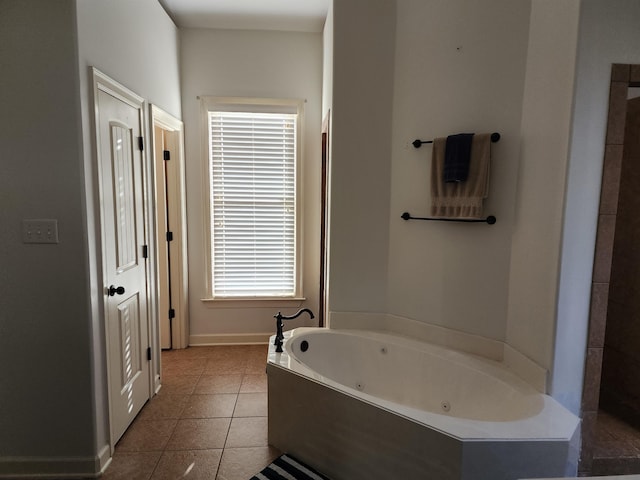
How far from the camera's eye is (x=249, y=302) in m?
3.75

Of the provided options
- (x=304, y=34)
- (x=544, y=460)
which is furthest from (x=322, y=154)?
(x=544, y=460)

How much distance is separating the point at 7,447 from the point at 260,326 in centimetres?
214

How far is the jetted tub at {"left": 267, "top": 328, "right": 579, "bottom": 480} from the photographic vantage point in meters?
1.52

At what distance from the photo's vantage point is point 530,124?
6.53ft

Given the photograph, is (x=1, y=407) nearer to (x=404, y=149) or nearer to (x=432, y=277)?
(x=432, y=277)

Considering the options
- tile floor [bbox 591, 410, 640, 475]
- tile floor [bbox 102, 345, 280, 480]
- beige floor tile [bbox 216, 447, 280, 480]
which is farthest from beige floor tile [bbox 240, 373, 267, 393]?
tile floor [bbox 591, 410, 640, 475]

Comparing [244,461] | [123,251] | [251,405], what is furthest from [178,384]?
[123,251]

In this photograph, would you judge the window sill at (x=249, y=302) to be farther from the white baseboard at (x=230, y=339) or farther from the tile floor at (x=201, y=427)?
the tile floor at (x=201, y=427)

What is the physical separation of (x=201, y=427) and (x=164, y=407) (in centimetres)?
41

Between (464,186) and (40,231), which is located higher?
(464,186)

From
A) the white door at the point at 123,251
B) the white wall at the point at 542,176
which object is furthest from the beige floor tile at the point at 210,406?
the white wall at the point at 542,176

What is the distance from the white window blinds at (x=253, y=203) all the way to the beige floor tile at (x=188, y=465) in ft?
5.60

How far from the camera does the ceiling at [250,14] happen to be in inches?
119

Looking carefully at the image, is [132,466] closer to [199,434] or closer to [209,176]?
[199,434]
